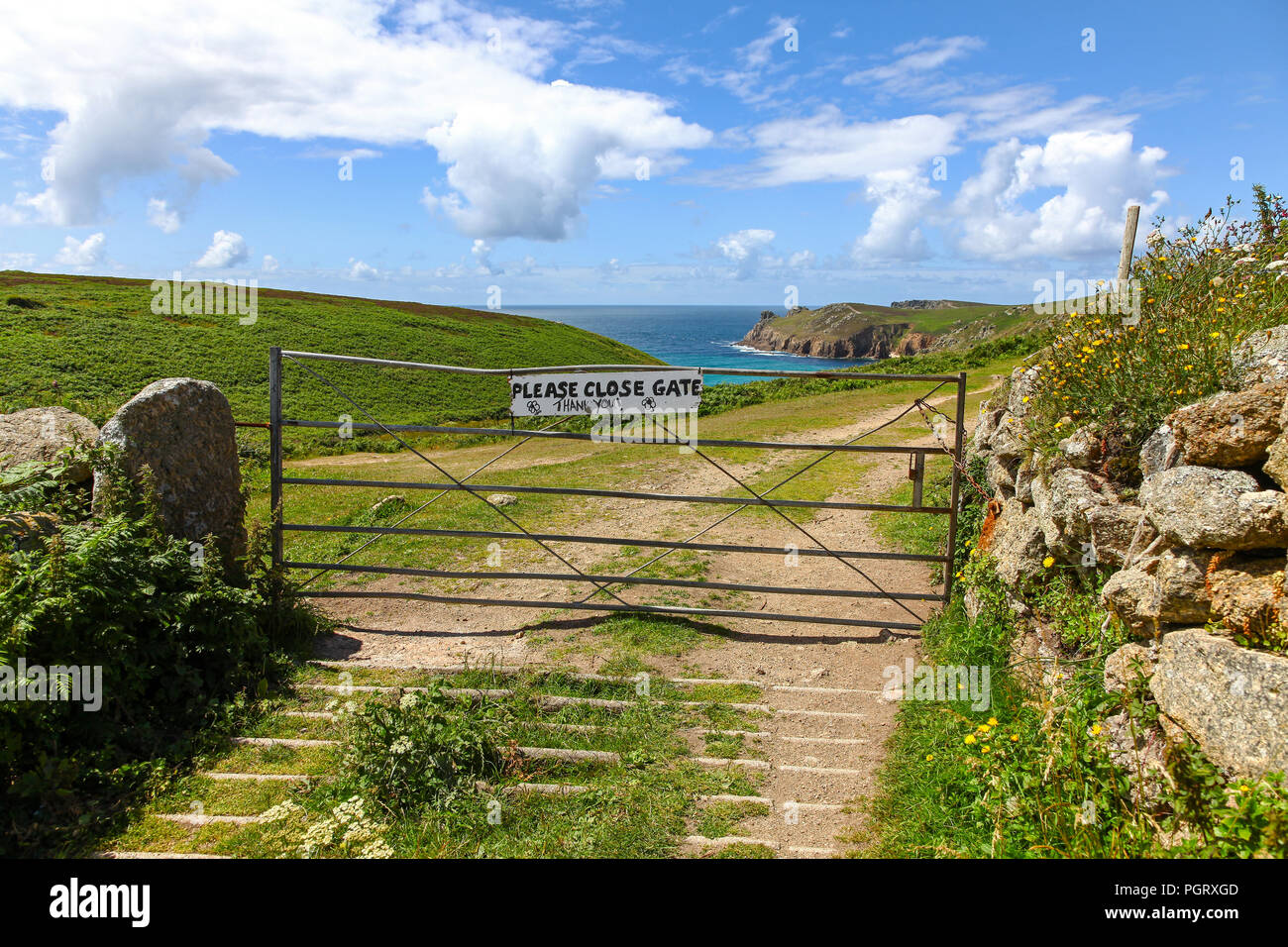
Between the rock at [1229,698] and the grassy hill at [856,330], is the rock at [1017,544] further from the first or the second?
the grassy hill at [856,330]

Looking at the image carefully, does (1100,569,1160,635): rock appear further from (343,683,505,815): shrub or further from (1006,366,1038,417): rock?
(343,683,505,815): shrub

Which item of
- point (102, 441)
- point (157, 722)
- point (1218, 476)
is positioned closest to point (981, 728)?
point (1218, 476)

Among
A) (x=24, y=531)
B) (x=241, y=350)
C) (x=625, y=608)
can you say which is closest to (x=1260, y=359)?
(x=625, y=608)

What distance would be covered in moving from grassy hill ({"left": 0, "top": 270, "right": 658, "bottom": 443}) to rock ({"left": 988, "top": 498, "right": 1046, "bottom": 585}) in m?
26.5

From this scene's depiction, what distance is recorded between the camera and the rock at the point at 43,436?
620 cm

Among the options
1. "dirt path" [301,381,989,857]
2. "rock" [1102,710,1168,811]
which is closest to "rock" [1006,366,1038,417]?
"dirt path" [301,381,989,857]

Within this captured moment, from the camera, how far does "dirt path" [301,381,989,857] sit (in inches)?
188

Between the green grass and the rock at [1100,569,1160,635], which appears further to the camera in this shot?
the green grass

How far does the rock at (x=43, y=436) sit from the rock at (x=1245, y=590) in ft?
25.5

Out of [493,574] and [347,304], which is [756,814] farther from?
[347,304]

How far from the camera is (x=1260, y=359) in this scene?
4219 millimetres

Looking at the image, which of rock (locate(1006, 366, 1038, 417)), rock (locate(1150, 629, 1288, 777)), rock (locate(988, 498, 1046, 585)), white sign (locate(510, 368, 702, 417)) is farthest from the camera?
white sign (locate(510, 368, 702, 417))

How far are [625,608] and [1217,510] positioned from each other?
5056 millimetres

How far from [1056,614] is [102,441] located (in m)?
7.26
